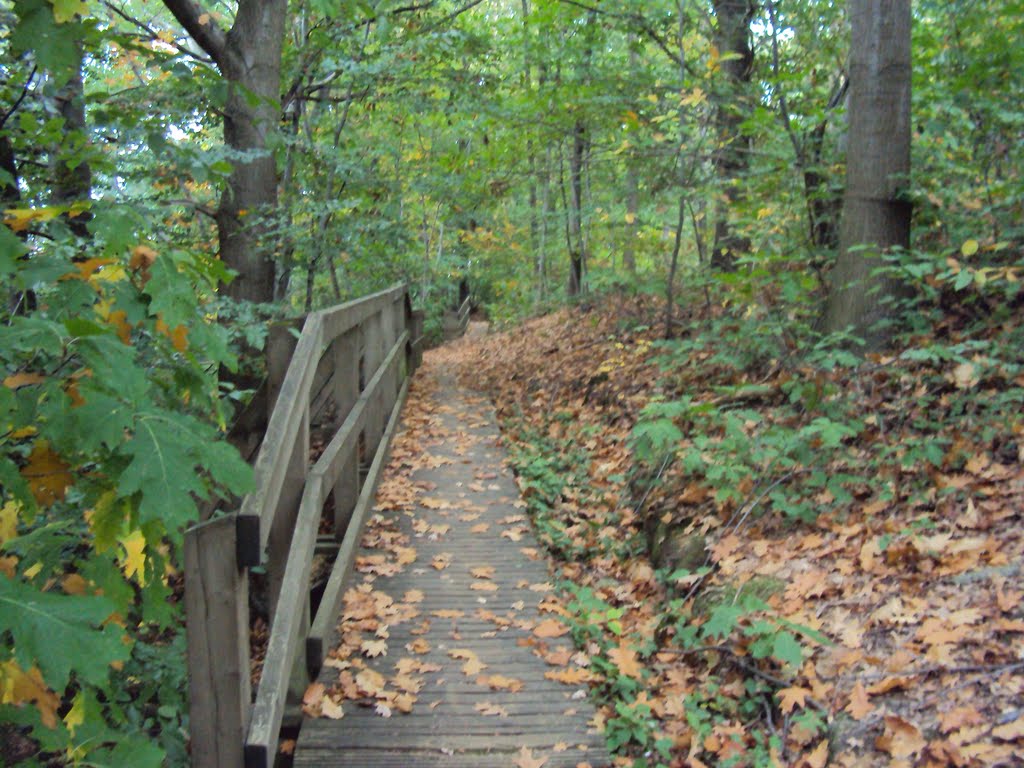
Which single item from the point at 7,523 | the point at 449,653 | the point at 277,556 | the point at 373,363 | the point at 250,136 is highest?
the point at 250,136

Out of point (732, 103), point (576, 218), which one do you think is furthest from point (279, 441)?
point (576, 218)

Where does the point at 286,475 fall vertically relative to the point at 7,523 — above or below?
below

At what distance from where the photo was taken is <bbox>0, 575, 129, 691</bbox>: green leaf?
65.0 inches

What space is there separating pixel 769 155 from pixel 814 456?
3943mm

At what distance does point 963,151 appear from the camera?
6594mm

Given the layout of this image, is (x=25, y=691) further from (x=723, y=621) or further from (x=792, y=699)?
(x=723, y=621)

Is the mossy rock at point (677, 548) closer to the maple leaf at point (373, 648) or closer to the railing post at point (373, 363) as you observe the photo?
the maple leaf at point (373, 648)

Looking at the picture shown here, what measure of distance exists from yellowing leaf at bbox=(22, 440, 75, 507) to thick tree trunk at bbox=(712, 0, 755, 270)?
6.79 metres

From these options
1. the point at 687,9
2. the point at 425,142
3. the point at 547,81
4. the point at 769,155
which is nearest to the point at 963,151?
the point at 769,155

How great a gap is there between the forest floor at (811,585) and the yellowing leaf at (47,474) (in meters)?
2.53

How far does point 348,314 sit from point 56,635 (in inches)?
140

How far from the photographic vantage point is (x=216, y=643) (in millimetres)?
2826

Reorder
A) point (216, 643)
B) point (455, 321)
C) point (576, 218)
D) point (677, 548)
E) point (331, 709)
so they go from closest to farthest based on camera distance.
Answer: point (216, 643) < point (331, 709) < point (677, 548) < point (576, 218) < point (455, 321)

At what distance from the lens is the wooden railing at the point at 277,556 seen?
2.79 meters
